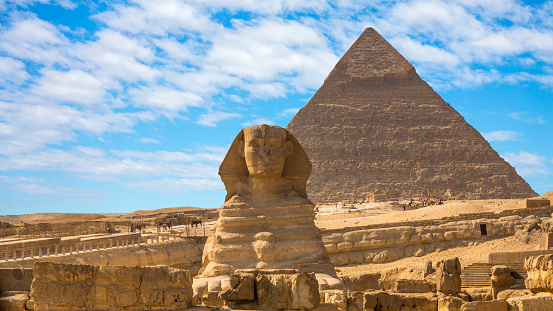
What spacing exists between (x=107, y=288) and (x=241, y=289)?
83cm

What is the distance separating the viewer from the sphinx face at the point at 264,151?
8.58m

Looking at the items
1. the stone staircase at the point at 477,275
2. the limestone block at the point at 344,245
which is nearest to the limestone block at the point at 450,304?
the stone staircase at the point at 477,275

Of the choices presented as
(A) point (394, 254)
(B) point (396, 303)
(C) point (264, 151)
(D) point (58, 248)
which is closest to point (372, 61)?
(A) point (394, 254)

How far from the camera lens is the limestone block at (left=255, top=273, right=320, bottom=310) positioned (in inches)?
160

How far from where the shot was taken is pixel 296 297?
4082 millimetres

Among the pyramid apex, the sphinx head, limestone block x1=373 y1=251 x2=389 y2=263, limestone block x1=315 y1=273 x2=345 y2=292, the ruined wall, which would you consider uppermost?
the pyramid apex

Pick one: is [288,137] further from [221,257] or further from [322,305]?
[322,305]

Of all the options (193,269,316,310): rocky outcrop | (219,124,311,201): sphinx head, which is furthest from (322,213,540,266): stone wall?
(193,269,316,310): rocky outcrop

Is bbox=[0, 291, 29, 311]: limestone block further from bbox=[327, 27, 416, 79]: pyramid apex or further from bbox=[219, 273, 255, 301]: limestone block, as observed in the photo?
bbox=[327, 27, 416, 79]: pyramid apex

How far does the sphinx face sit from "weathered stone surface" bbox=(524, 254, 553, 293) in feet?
14.2

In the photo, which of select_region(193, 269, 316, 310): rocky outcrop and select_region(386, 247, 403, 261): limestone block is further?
select_region(386, 247, 403, 261): limestone block

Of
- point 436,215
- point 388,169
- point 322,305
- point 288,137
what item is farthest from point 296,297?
point 388,169

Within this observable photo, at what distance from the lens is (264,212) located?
861 centimetres

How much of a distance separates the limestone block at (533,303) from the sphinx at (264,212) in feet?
11.7
